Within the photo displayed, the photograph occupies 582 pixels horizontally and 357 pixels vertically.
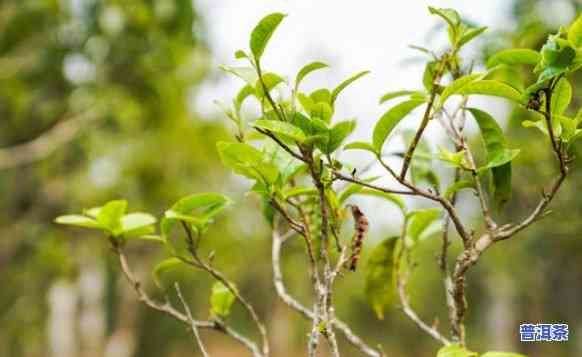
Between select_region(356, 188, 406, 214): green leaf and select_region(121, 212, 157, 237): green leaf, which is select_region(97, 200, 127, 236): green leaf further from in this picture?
select_region(356, 188, 406, 214): green leaf

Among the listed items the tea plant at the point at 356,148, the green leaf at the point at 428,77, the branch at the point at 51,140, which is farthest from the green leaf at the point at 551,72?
the branch at the point at 51,140

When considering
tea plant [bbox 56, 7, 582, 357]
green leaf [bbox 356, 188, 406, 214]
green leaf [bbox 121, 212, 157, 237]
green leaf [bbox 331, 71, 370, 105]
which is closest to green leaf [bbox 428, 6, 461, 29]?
tea plant [bbox 56, 7, 582, 357]

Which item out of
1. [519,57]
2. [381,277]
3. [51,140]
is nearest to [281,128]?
[519,57]

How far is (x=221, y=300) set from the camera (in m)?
0.81

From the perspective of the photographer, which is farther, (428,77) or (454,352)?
(428,77)

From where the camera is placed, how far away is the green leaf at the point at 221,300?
81 cm

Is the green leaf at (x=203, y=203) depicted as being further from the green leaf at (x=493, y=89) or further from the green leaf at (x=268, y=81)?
the green leaf at (x=493, y=89)

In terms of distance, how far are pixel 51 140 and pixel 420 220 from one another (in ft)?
15.1

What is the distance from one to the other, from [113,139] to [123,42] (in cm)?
168

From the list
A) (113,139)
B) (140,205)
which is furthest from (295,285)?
(113,139)

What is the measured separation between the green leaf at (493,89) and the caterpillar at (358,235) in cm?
17

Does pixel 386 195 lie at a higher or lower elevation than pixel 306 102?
lower

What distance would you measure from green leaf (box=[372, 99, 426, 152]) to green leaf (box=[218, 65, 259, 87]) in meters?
0.14

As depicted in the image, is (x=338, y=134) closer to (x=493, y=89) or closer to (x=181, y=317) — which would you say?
(x=493, y=89)
